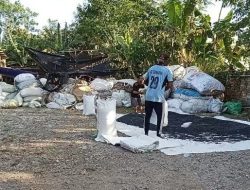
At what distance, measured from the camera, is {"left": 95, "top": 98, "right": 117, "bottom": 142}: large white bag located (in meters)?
6.61

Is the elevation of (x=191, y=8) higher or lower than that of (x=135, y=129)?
higher

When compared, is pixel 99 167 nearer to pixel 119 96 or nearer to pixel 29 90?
pixel 119 96

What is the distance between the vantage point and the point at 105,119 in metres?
6.66

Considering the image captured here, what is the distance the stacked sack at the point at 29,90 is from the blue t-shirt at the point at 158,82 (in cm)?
583

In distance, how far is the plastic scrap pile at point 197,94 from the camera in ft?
34.8

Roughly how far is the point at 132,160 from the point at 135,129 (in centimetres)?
245

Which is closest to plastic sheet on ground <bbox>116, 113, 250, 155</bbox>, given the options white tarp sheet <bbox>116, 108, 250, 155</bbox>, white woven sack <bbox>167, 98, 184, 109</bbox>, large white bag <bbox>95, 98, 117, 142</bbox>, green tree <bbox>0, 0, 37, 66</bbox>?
white tarp sheet <bbox>116, 108, 250, 155</bbox>

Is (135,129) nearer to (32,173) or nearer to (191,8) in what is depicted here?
(32,173)

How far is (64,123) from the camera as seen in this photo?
855 centimetres

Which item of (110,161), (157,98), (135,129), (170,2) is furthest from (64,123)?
(170,2)

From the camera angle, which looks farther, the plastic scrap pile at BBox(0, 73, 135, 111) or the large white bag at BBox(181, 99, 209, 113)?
the plastic scrap pile at BBox(0, 73, 135, 111)

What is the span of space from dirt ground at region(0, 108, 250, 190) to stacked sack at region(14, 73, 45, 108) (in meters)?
4.85

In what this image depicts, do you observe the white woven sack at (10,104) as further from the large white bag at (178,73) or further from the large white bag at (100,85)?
the large white bag at (178,73)

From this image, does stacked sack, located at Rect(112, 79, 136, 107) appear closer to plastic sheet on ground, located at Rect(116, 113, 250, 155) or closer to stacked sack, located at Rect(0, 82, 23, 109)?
stacked sack, located at Rect(0, 82, 23, 109)
